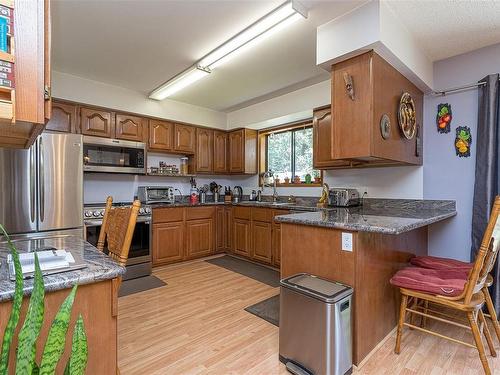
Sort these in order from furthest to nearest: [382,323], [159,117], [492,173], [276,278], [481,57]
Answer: [159,117], [276,278], [481,57], [492,173], [382,323]

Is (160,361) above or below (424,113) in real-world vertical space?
below

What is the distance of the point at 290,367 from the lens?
1.68 meters

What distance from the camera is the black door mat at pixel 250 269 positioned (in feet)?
11.0

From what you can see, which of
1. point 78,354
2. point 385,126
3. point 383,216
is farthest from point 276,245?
point 78,354

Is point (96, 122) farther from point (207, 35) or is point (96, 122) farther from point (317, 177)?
point (317, 177)

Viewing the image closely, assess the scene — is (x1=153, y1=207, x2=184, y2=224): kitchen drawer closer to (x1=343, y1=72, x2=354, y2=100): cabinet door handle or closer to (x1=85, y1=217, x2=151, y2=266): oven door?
(x1=85, y1=217, x2=151, y2=266): oven door

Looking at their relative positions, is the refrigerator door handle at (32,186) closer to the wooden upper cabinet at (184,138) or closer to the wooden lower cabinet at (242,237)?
the wooden upper cabinet at (184,138)

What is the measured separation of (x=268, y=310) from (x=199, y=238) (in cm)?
200

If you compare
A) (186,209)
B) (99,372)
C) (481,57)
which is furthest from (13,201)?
(481,57)

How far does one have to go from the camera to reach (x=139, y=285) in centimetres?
316

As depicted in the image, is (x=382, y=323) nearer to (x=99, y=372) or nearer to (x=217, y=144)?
(x=99, y=372)

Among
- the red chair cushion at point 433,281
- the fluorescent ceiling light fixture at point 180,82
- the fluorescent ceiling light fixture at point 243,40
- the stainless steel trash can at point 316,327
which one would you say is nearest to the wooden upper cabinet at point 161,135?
the fluorescent ceiling light fixture at point 180,82

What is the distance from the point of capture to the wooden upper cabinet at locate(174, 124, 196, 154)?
4289mm

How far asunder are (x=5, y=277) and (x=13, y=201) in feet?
7.29
